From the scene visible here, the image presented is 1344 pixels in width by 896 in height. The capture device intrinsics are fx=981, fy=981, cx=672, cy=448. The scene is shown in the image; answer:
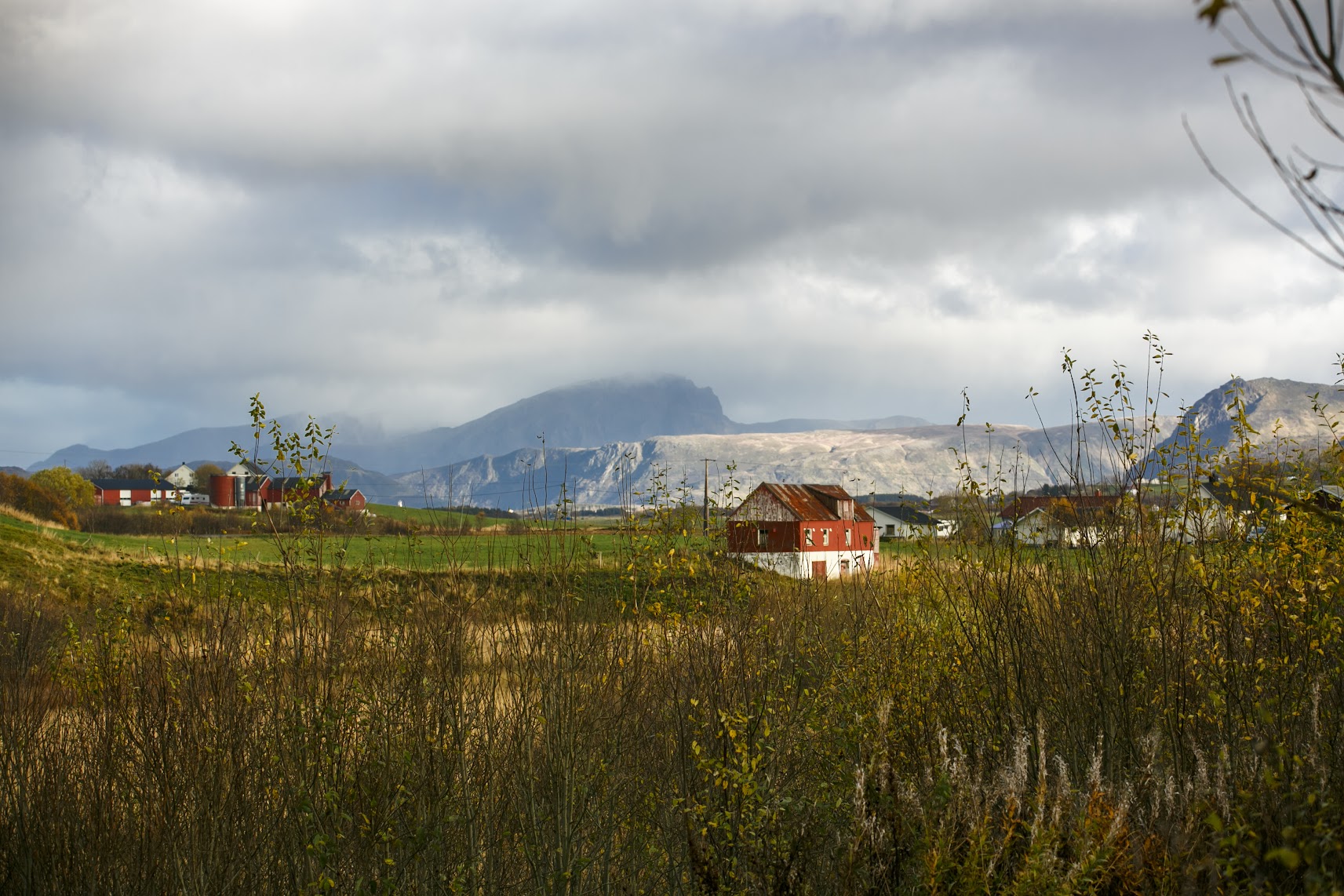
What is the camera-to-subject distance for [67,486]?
92.6 m

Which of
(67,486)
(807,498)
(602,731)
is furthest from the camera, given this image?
(67,486)

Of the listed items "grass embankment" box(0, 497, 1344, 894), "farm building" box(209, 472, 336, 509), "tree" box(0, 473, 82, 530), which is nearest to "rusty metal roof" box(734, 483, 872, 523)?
"tree" box(0, 473, 82, 530)

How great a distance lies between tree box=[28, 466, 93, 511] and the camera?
3430 inches

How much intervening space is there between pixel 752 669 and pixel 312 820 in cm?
334

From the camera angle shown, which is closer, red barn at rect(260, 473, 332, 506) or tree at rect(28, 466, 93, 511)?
red barn at rect(260, 473, 332, 506)

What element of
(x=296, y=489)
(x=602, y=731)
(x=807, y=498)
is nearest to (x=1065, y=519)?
(x=602, y=731)

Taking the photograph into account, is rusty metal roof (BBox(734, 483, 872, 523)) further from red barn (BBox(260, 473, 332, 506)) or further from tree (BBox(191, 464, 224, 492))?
tree (BBox(191, 464, 224, 492))

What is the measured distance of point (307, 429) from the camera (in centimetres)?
718

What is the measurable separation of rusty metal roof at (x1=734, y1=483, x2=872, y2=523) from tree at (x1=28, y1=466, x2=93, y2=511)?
201 feet

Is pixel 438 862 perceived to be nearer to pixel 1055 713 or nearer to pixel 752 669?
pixel 752 669

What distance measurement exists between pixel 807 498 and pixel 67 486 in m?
Result: 70.6

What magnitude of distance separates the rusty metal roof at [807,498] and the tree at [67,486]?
6114 centimetres

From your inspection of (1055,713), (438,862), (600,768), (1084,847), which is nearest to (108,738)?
(438,862)

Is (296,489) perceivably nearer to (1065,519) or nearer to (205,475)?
(1065,519)
